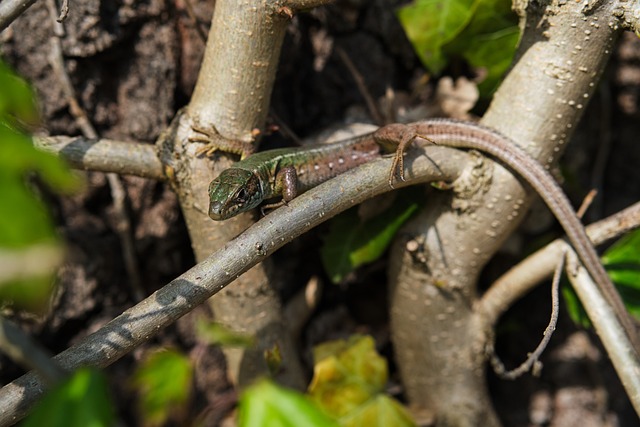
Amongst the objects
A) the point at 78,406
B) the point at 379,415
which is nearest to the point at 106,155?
the point at 78,406

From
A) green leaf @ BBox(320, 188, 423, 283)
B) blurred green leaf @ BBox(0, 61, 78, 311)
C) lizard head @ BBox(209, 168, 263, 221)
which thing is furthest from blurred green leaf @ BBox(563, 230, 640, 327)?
blurred green leaf @ BBox(0, 61, 78, 311)

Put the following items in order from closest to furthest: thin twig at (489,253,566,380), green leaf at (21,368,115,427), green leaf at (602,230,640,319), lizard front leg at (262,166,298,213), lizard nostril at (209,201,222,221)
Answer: green leaf at (21,368,115,427)
thin twig at (489,253,566,380)
lizard nostril at (209,201,222,221)
lizard front leg at (262,166,298,213)
green leaf at (602,230,640,319)

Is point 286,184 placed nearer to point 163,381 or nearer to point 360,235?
point 360,235

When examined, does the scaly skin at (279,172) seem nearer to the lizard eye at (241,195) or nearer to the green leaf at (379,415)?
the lizard eye at (241,195)

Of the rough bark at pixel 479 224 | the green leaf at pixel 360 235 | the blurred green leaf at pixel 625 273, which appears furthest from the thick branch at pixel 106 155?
the blurred green leaf at pixel 625 273

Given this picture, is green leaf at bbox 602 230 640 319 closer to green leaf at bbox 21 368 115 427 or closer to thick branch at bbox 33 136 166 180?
thick branch at bbox 33 136 166 180

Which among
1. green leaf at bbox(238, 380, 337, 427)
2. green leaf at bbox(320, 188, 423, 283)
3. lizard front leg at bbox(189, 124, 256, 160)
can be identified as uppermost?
lizard front leg at bbox(189, 124, 256, 160)
